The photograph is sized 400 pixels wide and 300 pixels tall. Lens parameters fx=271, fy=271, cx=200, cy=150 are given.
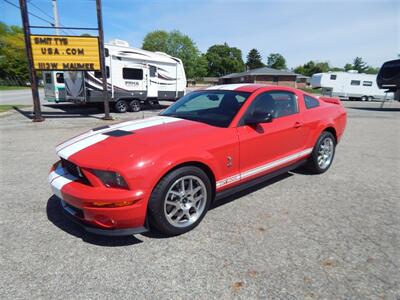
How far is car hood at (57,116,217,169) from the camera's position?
2.54m

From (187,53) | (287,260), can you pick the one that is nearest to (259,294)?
(287,260)

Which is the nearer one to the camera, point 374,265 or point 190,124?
point 374,265

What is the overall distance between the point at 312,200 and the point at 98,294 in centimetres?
288

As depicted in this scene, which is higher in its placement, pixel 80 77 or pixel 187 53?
pixel 187 53

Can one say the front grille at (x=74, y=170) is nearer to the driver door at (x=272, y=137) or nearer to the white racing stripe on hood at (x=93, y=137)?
the white racing stripe on hood at (x=93, y=137)

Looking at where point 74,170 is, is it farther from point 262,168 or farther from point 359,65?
point 359,65

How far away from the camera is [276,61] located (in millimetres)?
117000

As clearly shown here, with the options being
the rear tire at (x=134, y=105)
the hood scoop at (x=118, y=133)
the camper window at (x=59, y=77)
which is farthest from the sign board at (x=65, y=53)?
the hood scoop at (x=118, y=133)

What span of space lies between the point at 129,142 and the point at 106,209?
2.36 feet

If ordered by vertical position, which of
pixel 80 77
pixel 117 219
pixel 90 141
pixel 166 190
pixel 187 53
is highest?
pixel 187 53

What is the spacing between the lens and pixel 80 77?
41.5ft

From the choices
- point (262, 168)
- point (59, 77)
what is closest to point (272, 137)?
point (262, 168)

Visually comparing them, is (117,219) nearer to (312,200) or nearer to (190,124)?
(190,124)

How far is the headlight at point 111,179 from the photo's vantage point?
2.41m
